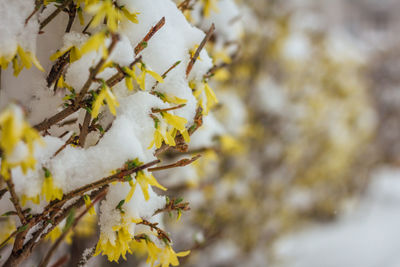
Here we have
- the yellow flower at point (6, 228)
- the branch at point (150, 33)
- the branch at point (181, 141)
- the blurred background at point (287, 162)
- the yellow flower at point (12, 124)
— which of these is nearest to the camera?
the yellow flower at point (12, 124)

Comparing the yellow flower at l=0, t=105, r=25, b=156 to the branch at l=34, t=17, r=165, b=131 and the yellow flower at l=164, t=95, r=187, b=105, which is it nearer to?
the branch at l=34, t=17, r=165, b=131

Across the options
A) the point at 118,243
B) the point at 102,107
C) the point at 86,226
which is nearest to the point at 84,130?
the point at 102,107

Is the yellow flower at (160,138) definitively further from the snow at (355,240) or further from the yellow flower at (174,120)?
the snow at (355,240)

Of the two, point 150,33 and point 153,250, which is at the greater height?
point 150,33

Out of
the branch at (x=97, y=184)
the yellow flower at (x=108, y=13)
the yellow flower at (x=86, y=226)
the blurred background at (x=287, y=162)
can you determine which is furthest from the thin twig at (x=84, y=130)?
the yellow flower at (x=86, y=226)

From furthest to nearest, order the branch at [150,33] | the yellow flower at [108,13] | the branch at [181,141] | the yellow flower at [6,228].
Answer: the yellow flower at [6,228] < the branch at [181,141] < the branch at [150,33] < the yellow flower at [108,13]

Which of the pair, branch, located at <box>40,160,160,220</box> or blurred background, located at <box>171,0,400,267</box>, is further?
blurred background, located at <box>171,0,400,267</box>

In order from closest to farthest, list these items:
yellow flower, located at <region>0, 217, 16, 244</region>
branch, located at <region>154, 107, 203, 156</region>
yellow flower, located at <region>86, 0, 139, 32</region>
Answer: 1. yellow flower, located at <region>86, 0, 139, 32</region>
2. branch, located at <region>154, 107, 203, 156</region>
3. yellow flower, located at <region>0, 217, 16, 244</region>

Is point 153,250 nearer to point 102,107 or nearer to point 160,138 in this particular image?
Answer: point 160,138

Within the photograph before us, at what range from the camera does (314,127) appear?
532 cm

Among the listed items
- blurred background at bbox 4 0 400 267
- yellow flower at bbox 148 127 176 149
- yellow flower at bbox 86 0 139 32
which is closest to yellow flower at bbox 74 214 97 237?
blurred background at bbox 4 0 400 267

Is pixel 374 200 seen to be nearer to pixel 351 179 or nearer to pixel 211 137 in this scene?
pixel 351 179

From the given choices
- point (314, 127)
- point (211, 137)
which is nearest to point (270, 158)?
point (314, 127)

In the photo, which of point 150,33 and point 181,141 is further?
point 181,141
